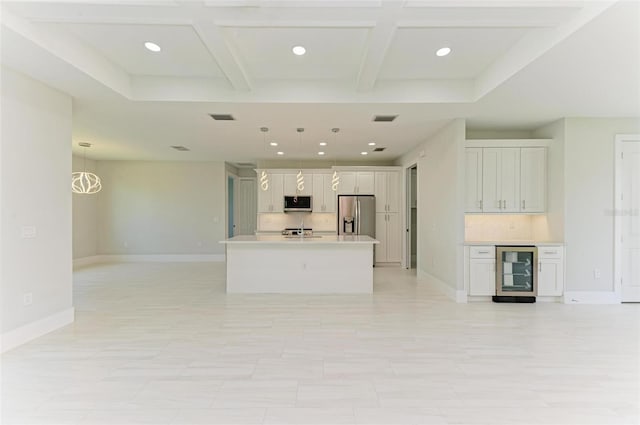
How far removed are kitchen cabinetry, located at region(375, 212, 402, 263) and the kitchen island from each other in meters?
2.87

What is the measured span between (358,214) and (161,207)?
538 cm

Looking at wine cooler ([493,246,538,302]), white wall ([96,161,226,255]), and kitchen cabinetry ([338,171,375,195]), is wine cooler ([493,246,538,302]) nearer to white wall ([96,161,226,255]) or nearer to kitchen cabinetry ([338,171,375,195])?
kitchen cabinetry ([338,171,375,195])

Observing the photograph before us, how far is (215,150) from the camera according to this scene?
7855mm

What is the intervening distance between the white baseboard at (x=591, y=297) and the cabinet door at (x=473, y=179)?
1.77m

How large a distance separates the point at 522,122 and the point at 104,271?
345 inches

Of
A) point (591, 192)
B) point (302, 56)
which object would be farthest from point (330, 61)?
point (591, 192)

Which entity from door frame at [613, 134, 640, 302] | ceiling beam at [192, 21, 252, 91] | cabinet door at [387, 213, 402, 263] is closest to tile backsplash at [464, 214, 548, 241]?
door frame at [613, 134, 640, 302]

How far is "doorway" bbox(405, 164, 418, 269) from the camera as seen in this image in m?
8.30

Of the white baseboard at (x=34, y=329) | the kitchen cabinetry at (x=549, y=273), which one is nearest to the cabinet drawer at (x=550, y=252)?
the kitchen cabinetry at (x=549, y=273)

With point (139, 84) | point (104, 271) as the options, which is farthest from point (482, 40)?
point (104, 271)

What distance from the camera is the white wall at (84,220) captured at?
835 centimetres

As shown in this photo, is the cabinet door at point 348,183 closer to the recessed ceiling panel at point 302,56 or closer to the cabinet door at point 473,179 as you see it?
the cabinet door at point 473,179

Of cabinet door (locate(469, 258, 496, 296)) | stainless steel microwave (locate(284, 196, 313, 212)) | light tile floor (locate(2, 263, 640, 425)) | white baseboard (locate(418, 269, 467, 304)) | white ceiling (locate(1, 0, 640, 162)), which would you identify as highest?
white ceiling (locate(1, 0, 640, 162))

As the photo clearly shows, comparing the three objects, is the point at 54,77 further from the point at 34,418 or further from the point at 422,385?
the point at 422,385
